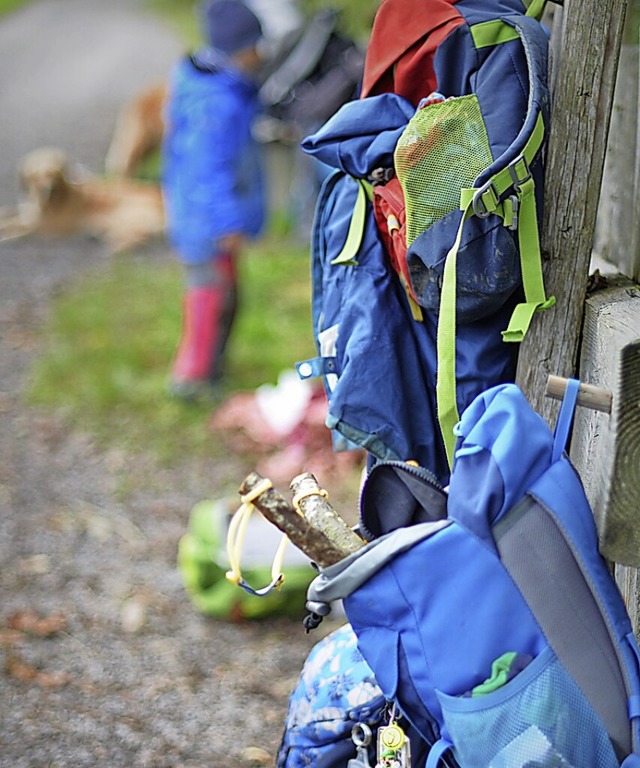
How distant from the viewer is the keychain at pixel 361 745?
181cm

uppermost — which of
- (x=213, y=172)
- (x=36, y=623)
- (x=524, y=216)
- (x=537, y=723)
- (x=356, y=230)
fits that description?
(x=524, y=216)

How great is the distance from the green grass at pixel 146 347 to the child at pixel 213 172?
11.6 inches

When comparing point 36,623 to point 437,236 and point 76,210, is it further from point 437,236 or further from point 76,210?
point 76,210

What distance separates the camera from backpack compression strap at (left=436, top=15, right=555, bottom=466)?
166 centimetres

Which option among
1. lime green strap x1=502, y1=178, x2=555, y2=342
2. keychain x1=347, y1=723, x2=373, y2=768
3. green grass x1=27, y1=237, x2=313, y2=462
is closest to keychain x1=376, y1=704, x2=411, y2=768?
keychain x1=347, y1=723, x2=373, y2=768

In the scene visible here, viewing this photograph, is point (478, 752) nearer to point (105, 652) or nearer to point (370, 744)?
point (370, 744)

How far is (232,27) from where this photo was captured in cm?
491

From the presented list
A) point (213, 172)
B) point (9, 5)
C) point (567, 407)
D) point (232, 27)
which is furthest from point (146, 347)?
point (9, 5)

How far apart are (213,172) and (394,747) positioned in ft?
12.3

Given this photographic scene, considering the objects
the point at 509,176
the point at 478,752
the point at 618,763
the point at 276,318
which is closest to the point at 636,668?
the point at 618,763

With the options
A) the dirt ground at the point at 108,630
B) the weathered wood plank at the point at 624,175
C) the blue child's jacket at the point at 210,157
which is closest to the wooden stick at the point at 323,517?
the weathered wood plank at the point at 624,175

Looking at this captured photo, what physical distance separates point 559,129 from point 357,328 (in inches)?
21.3

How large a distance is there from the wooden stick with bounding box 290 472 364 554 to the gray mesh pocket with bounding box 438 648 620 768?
303 millimetres

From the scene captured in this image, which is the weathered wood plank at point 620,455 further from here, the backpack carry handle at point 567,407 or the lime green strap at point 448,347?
the lime green strap at point 448,347
